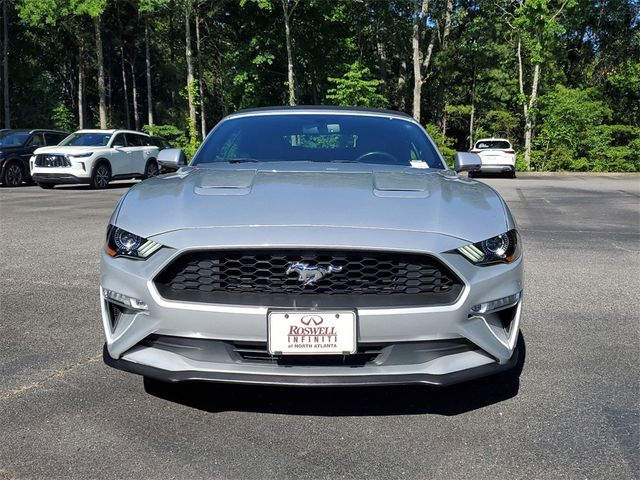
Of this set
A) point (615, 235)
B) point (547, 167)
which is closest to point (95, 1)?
point (547, 167)

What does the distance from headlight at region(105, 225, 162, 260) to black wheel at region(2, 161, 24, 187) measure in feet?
56.7

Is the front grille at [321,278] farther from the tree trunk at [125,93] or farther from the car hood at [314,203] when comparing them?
the tree trunk at [125,93]

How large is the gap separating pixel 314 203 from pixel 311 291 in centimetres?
48

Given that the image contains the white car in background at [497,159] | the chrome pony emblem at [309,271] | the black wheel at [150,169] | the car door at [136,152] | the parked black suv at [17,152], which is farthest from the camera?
the white car in background at [497,159]

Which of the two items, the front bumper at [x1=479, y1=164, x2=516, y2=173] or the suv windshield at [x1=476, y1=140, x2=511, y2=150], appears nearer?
the front bumper at [x1=479, y1=164, x2=516, y2=173]

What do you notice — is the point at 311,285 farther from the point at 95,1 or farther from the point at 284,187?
the point at 95,1

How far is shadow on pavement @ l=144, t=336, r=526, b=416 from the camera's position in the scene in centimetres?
308

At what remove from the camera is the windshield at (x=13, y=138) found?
18.5 m

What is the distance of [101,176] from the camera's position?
17.5 m

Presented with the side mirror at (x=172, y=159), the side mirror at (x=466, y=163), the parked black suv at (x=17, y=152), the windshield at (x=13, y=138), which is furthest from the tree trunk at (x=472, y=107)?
the side mirror at (x=172, y=159)

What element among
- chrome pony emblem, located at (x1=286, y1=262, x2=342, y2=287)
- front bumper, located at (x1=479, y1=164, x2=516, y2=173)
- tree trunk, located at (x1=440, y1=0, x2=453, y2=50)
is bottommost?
front bumper, located at (x1=479, y1=164, x2=516, y2=173)

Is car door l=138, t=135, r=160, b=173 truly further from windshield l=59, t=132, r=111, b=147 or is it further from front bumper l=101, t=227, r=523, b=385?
front bumper l=101, t=227, r=523, b=385

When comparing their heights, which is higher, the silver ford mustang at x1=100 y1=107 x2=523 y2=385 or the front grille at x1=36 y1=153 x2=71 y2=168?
the silver ford mustang at x1=100 y1=107 x2=523 y2=385

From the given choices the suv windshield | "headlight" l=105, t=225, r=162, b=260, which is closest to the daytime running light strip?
"headlight" l=105, t=225, r=162, b=260
